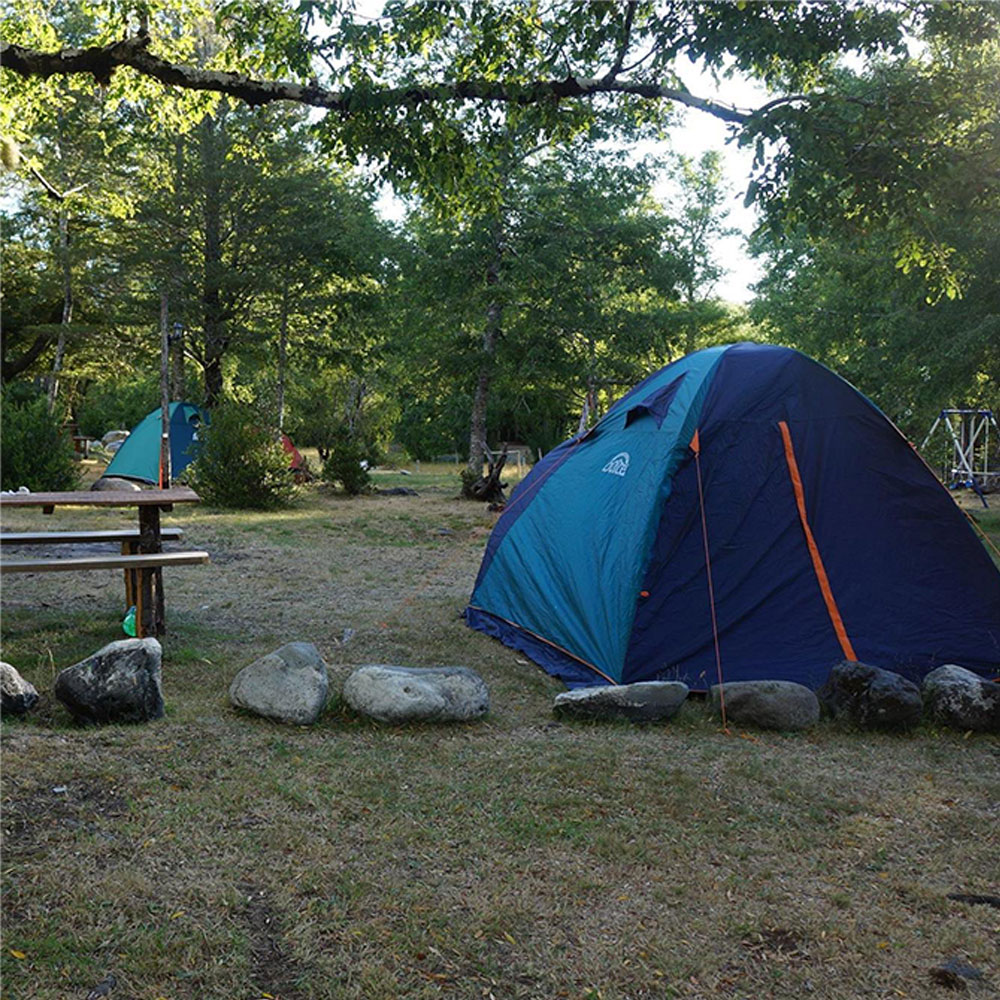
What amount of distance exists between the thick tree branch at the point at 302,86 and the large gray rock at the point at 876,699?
12.4 feet

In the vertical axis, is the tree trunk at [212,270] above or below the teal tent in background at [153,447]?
above

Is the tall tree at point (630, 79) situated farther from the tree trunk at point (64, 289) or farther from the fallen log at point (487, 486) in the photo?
the tree trunk at point (64, 289)

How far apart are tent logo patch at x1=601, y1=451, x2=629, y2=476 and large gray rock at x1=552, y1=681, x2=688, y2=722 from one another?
162cm

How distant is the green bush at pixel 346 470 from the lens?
1816 cm

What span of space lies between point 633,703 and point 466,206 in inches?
202

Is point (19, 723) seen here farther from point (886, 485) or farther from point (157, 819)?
point (886, 485)

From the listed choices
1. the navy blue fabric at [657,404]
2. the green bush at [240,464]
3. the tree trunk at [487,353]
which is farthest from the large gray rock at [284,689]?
the tree trunk at [487,353]

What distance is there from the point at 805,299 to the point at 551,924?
76.0 feet

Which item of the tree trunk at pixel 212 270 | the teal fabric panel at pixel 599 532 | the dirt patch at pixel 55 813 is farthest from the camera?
the tree trunk at pixel 212 270

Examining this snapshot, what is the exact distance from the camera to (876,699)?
483 cm

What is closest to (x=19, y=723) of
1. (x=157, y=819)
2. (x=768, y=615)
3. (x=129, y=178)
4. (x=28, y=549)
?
(x=157, y=819)

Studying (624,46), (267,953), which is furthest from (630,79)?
(267,953)

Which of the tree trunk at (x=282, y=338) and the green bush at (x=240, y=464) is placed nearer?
the green bush at (x=240, y=464)

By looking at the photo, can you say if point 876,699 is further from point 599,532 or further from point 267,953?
point 267,953
